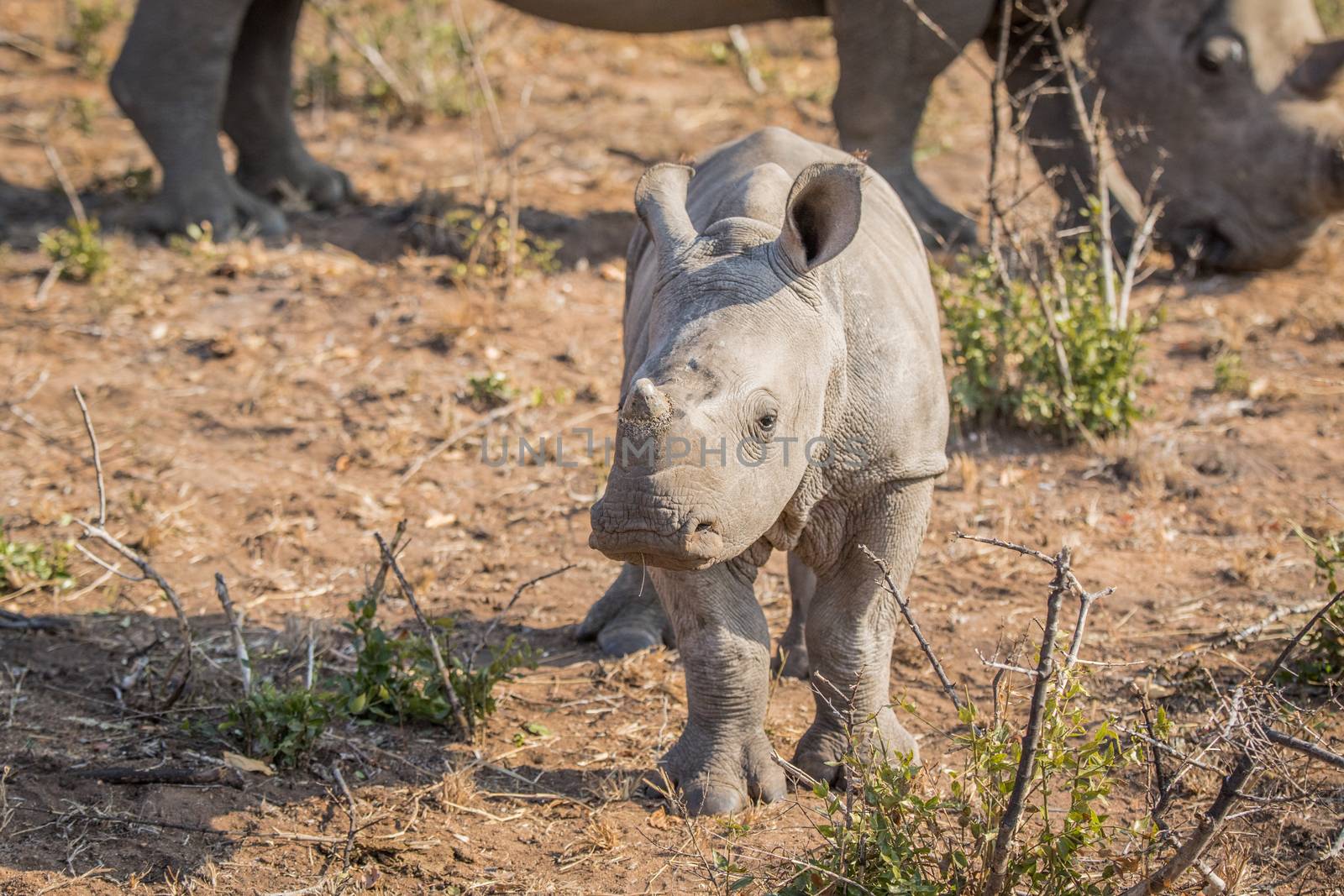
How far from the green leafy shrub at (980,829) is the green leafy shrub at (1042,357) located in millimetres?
3042

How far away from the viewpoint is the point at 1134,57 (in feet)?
25.7

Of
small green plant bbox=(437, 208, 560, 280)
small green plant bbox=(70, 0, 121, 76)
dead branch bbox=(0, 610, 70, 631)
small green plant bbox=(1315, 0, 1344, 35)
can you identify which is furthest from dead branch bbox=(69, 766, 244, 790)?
small green plant bbox=(1315, 0, 1344, 35)

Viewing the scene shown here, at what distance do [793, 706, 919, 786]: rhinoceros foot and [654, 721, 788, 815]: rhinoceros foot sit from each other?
98mm

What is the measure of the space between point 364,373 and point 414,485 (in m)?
1.09

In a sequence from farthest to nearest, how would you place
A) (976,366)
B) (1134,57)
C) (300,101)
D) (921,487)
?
(300,101) < (1134,57) < (976,366) < (921,487)

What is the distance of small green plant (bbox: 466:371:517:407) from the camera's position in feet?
21.9

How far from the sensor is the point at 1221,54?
7555mm

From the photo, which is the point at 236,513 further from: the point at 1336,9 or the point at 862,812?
the point at 1336,9

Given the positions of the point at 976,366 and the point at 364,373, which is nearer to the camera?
the point at 976,366

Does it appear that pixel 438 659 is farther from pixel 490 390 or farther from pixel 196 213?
pixel 196 213

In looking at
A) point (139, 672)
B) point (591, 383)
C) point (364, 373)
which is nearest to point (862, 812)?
point (139, 672)

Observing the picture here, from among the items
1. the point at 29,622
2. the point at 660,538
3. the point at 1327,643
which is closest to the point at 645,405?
the point at 660,538

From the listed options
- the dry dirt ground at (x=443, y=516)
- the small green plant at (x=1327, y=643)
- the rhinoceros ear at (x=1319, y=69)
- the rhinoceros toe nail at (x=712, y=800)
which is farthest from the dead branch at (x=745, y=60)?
the rhinoceros toe nail at (x=712, y=800)

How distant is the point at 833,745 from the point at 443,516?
248 cm
